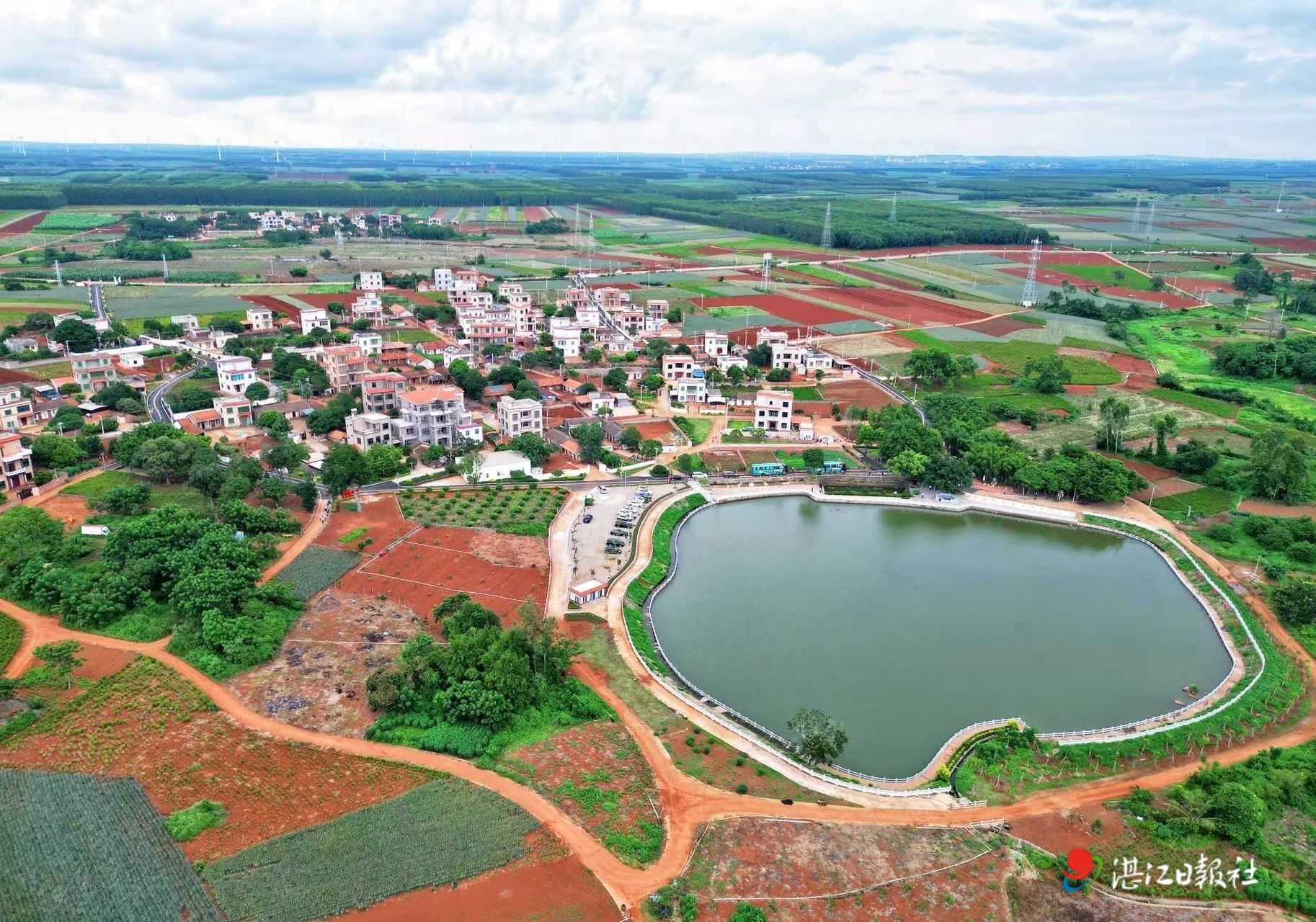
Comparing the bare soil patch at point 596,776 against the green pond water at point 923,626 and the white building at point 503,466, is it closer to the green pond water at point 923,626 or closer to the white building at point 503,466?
the green pond water at point 923,626

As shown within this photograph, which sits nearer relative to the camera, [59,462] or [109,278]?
[59,462]

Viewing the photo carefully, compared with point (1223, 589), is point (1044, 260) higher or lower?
higher

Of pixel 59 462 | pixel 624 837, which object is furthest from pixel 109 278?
pixel 624 837

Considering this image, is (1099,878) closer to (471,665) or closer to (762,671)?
(762,671)

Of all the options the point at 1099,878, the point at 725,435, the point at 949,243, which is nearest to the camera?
the point at 1099,878

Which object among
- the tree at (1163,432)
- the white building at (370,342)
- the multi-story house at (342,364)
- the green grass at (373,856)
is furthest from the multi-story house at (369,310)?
the green grass at (373,856)

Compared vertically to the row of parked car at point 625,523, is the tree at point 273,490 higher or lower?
higher

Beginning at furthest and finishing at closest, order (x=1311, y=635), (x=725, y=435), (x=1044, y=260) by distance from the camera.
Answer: (x=1044, y=260)
(x=725, y=435)
(x=1311, y=635)
